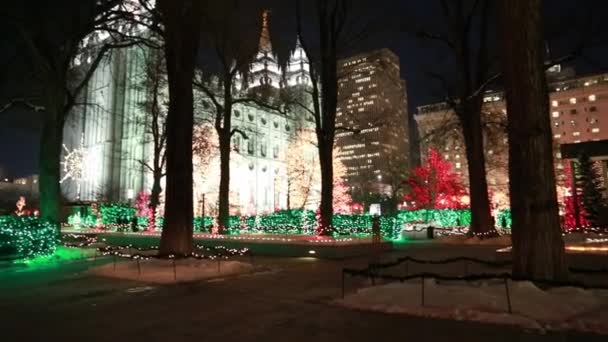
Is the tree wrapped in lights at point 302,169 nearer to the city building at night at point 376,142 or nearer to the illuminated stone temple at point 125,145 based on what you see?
the city building at night at point 376,142

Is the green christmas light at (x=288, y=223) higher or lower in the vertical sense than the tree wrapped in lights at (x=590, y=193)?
lower

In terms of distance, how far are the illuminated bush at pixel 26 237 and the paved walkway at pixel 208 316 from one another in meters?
3.82

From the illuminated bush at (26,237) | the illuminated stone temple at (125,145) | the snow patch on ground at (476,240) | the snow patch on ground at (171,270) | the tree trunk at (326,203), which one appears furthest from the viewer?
the illuminated stone temple at (125,145)

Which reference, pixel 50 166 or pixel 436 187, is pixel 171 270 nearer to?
pixel 50 166

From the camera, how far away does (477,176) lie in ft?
78.2

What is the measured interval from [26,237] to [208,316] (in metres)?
11.1

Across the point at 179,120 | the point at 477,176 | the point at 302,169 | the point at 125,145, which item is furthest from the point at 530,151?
the point at 125,145

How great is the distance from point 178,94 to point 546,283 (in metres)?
11.9

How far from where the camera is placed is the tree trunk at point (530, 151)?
26.1ft

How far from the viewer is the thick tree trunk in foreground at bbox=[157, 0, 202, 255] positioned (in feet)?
45.2

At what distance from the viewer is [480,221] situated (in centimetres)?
2386

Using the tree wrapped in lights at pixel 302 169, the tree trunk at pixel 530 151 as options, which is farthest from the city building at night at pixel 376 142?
the tree trunk at pixel 530 151

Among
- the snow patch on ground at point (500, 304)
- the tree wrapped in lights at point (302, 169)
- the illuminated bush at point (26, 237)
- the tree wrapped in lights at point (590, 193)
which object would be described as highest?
the tree wrapped in lights at point (302, 169)

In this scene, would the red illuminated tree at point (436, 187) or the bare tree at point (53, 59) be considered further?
the red illuminated tree at point (436, 187)
